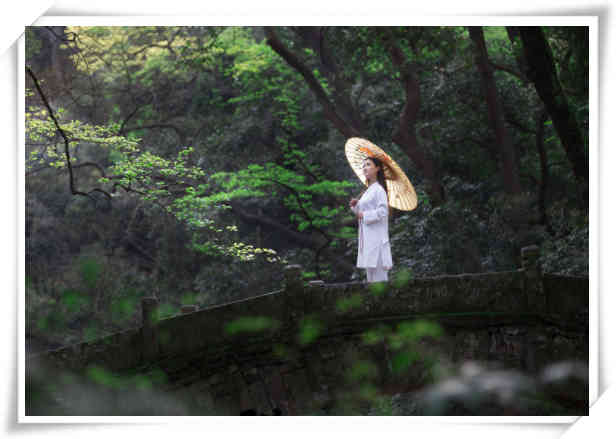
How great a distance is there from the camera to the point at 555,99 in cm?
443

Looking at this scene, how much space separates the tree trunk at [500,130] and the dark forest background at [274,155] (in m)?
0.01

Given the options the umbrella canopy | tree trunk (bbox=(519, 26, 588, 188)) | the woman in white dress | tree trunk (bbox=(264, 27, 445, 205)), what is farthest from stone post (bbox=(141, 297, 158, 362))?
tree trunk (bbox=(264, 27, 445, 205))

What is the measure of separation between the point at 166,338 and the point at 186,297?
4242mm

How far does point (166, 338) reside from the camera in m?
3.54

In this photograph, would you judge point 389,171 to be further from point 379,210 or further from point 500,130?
point 500,130

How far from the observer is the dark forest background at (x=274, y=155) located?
14.8 feet

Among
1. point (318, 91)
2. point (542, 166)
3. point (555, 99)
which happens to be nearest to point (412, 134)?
point (318, 91)

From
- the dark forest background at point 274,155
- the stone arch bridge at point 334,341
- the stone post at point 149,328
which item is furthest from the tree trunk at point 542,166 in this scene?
the stone post at point 149,328

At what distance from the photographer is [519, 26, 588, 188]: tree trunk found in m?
4.29

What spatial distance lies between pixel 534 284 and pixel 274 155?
4362 mm

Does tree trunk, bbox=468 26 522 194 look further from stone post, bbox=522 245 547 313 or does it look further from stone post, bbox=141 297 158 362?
stone post, bbox=141 297 158 362

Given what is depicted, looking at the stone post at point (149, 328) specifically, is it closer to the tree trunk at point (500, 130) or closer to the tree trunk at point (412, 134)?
the tree trunk at point (412, 134)
